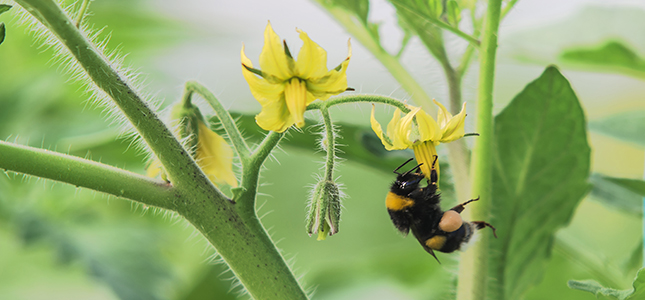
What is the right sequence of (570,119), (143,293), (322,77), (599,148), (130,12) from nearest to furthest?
1. (322,77)
2. (570,119)
3. (143,293)
4. (130,12)
5. (599,148)

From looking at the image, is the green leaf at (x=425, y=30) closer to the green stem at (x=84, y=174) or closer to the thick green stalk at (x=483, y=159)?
the thick green stalk at (x=483, y=159)

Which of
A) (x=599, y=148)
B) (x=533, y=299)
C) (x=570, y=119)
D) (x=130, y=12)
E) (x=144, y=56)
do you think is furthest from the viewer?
(x=599, y=148)

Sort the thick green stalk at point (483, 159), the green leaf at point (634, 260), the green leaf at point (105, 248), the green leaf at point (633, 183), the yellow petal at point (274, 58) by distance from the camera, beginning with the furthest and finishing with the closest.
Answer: the green leaf at point (105, 248), the green leaf at point (634, 260), the green leaf at point (633, 183), the thick green stalk at point (483, 159), the yellow petal at point (274, 58)

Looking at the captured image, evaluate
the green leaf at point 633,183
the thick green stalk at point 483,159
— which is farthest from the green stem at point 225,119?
the green leaf at point 633,183

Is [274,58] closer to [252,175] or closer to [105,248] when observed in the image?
[252,175]

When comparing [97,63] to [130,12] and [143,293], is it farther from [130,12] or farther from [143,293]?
[130,12]

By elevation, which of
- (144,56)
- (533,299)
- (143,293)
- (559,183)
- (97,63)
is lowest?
(533,299)

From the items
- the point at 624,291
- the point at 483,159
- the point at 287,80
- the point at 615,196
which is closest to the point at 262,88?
the point at 287,80

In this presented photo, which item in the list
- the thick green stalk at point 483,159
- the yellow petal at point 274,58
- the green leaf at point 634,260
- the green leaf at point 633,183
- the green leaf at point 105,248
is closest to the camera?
the yellow petal at point 274,58

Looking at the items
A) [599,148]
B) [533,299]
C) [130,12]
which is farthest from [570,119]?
[599,148]
